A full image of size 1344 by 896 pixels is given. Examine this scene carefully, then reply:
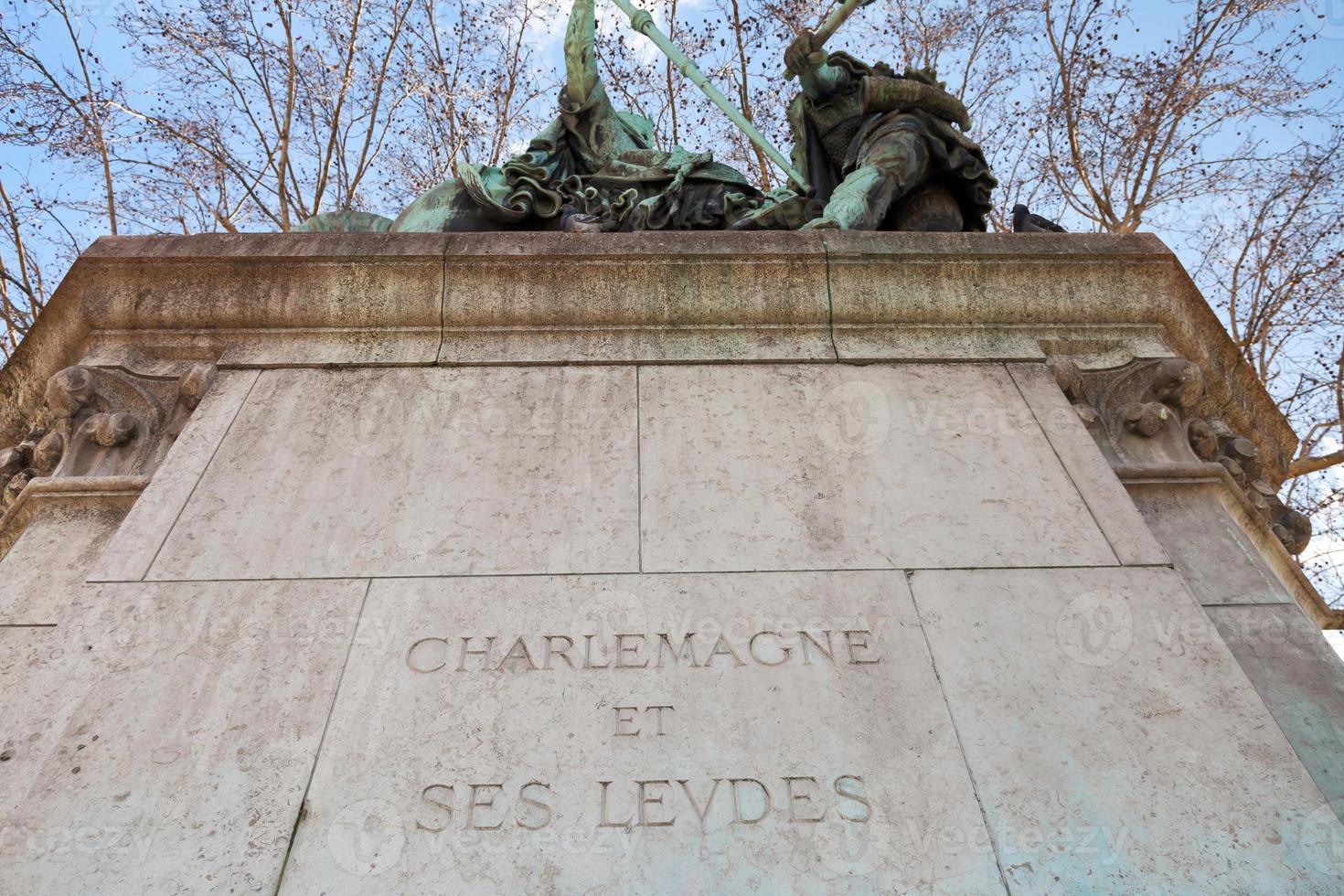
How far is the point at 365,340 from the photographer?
483cm

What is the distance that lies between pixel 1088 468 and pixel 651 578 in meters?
1.83

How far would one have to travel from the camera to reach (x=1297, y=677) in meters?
3.83

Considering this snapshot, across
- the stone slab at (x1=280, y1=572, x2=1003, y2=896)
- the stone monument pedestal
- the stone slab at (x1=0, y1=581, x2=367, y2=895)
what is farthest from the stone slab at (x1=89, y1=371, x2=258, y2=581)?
the stone slab at (x1=280, y1=572, x2=1003, y2=896)

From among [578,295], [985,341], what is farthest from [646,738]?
[985,341]

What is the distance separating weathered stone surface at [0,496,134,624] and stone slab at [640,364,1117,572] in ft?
7.10

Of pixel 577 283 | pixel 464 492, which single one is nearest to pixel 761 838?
pixel 464 492

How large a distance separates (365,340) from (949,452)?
2.60m

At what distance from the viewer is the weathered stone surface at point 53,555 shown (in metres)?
3.96

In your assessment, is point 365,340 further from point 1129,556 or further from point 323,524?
point 1129,556

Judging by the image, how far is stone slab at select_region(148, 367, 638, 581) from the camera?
386cm

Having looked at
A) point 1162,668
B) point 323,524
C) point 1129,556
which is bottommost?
point 1162,668

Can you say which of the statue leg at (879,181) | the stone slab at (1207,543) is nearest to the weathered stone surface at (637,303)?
the statue leg at (879,181)

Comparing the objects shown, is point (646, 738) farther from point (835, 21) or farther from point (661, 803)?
point (835, 21)

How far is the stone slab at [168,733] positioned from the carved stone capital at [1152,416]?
314 cm
